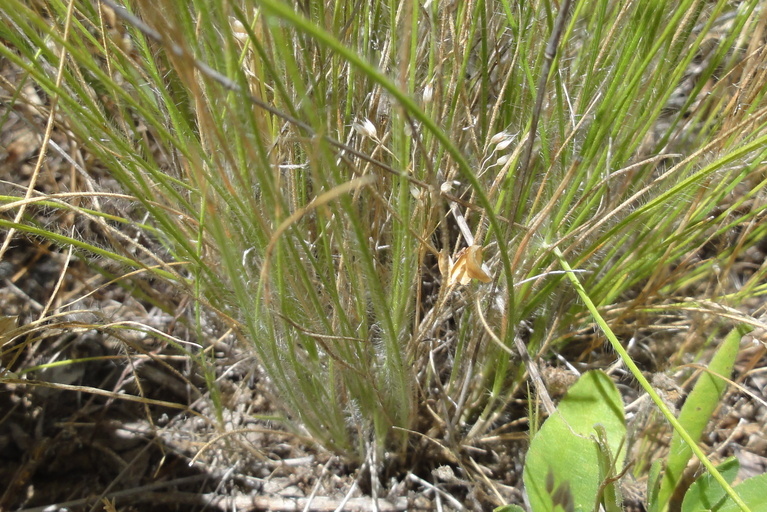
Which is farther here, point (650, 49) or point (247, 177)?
point (650, 49)

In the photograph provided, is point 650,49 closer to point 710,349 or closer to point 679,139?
point 679,139

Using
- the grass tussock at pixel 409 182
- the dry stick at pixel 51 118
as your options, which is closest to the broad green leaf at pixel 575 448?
the grass tussock at pixel 409 182

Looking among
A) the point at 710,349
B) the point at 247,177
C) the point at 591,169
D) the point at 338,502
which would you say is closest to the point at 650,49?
the point at 591,169

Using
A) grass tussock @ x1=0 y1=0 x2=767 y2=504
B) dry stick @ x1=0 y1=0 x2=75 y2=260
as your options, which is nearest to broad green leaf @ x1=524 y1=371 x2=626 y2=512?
grass tussock @ x1=0 y1=0 x2=767 y2=504

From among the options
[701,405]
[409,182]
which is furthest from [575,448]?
[409,182]

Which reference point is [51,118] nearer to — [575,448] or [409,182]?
[409,182]

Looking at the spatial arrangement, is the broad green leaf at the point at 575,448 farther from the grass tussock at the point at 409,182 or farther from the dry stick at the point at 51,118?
the dry stick at the point at 51,118

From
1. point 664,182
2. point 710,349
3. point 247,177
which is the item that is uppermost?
point 247,177
